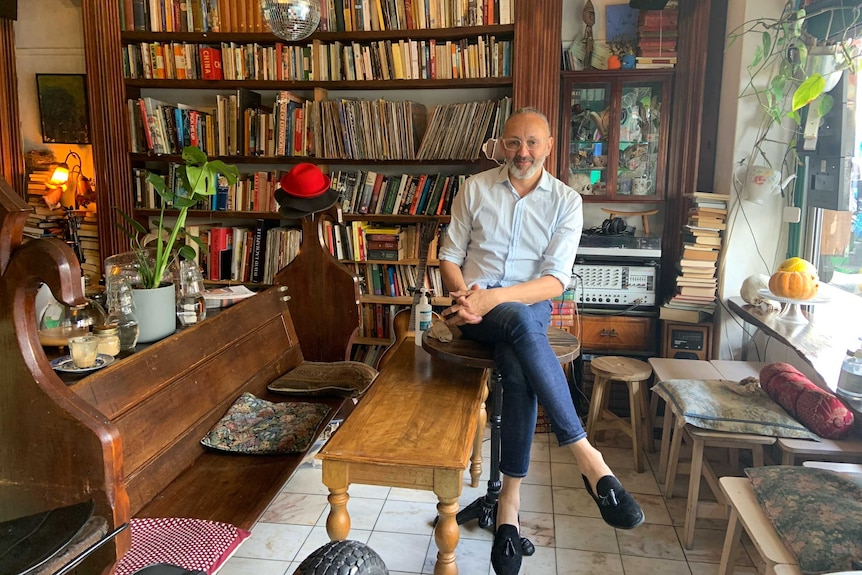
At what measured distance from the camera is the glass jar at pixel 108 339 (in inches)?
65.4

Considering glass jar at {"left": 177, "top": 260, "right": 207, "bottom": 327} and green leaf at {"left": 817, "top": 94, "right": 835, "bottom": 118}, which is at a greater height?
green leaf at {"left": 817, "top": 94, "right": 835, "bottom": 118}

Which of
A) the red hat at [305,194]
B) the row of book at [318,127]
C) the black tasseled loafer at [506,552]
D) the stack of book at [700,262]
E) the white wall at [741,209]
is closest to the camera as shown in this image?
the black tasseled loafer at [506,552]

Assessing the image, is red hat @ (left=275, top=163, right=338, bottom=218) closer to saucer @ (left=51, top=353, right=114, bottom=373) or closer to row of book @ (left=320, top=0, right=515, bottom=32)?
row of book @ (left=320, top=0, right=515, bottom=32)

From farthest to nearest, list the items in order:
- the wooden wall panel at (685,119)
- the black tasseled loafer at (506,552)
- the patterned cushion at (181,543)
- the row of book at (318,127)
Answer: the row of book at (318,127) < the wooden wall panel at (685,119) < the black tasseled loafer at (506,552) < the patterned cushion at (181,543)

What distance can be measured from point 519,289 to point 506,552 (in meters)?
0.86

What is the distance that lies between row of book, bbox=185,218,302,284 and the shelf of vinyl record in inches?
27.0

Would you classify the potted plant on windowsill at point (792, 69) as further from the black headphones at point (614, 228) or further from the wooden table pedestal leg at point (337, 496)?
the wooden table pedestal leg at point (337, 496)

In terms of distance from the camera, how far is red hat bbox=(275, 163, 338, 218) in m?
2.79

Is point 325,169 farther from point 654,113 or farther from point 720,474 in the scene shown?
point 720,474

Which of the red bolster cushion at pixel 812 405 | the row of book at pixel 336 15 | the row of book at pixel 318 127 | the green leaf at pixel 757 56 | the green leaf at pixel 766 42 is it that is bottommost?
the red bolster cushion at pixel 812 405

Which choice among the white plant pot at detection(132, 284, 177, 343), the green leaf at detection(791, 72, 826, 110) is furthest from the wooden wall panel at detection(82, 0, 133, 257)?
the green leaf at detection(791, 72, 826, 110)

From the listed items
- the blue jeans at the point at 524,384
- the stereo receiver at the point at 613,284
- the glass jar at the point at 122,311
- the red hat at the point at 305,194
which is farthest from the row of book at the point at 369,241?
the glass jar at the point at 122,311

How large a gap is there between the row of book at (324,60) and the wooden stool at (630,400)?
5.34ft

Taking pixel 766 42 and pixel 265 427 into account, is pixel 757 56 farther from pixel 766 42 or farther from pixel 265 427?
pixel 265 427
